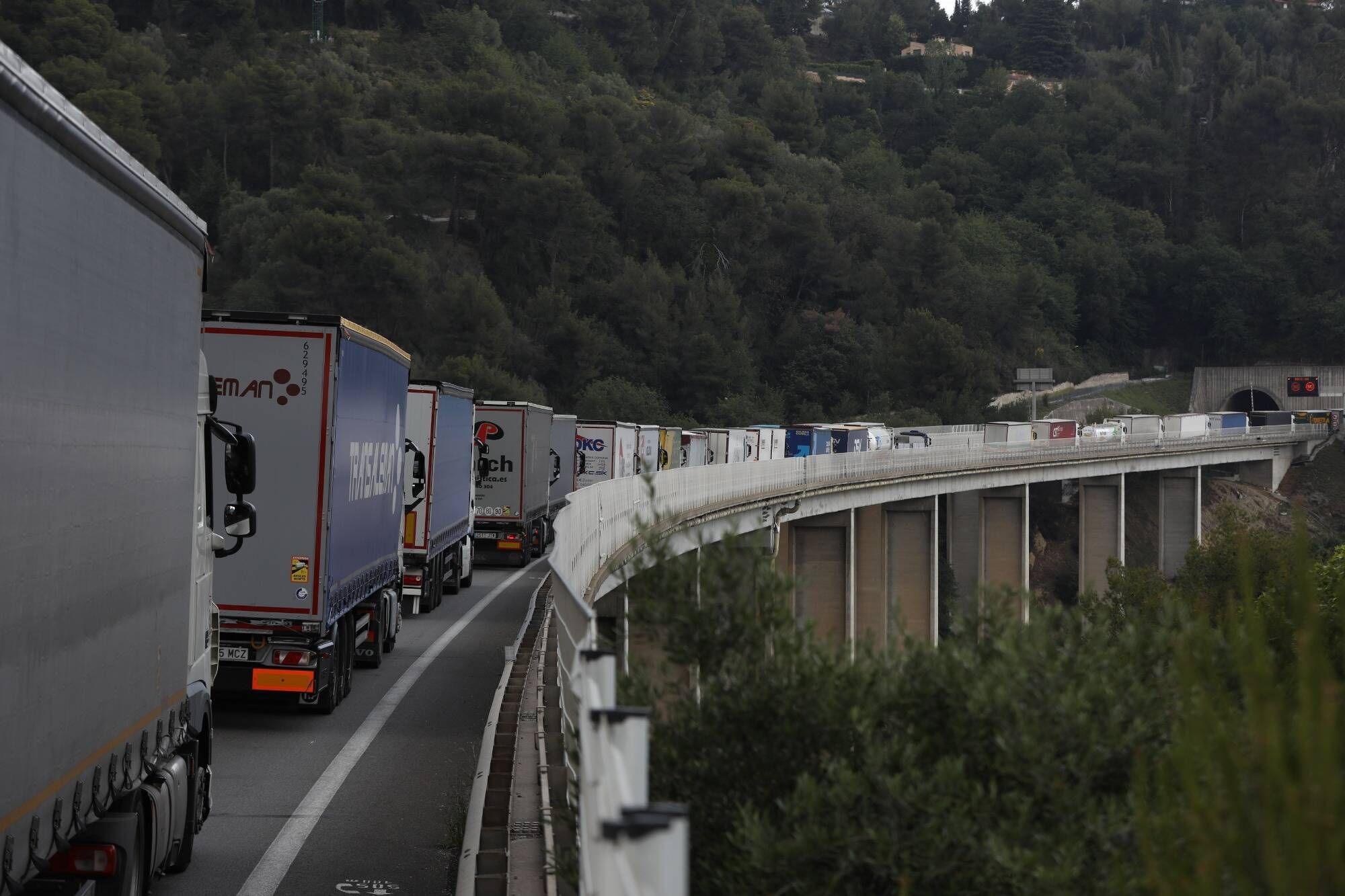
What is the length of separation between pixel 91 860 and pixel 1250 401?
15356 centimetres

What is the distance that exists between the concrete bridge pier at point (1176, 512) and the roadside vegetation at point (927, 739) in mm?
88133

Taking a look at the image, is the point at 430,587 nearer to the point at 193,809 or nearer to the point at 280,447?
the point at 280,447

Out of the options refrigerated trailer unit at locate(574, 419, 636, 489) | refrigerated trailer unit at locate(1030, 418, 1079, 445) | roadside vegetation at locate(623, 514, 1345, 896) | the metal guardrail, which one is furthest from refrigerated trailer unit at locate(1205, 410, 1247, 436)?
roadside vegetation at locate(623, 514, 1345, 896)

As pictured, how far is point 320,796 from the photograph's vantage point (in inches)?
464

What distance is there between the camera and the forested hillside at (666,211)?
341 feet

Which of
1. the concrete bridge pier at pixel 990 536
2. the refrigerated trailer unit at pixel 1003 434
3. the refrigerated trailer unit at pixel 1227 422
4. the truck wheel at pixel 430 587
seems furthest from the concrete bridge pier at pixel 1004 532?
the truck wheel at pixel 430 587

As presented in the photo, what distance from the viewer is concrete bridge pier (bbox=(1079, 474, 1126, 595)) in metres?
81.4

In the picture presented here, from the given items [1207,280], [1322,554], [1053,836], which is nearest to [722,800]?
[1053,836]

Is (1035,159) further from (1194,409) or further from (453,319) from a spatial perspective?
(453,319)

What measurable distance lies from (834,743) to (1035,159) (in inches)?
7232

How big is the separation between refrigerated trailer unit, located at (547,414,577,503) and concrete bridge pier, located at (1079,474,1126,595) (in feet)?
139

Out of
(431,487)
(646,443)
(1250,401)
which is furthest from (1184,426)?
(431,487)

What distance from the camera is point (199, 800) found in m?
9.64

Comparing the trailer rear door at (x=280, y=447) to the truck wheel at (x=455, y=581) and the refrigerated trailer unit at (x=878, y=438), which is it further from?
the refrigerated trailer unit at (x=878, y=438)
